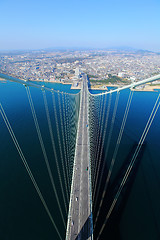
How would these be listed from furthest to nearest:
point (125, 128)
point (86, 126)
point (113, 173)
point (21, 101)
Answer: point (21, 101)
point (125, 128)
point (86, 126)
point (113, 173)

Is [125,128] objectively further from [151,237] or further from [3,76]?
[3,76]

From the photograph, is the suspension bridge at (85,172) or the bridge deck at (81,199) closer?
the bridge deck at (81,199)

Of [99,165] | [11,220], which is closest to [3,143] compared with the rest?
[11,220]

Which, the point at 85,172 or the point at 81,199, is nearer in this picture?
the point at 81,199

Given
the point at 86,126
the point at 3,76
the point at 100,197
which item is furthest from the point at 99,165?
the point at 3,76

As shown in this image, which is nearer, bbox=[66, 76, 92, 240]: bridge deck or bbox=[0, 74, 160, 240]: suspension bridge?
bbox=[66, 76, 92, 240]: bridge deck

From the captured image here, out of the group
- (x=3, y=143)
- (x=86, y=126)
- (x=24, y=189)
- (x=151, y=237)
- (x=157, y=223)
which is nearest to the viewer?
(x=151, y=237)

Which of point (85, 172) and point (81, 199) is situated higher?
point (85, 172)

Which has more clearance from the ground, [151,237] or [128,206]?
Answer: [128,206]

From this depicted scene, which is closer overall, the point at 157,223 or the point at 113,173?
the point at 157,223

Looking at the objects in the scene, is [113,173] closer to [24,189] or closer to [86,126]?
[86,126]

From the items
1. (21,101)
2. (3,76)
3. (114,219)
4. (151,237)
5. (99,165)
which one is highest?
(21,101)
